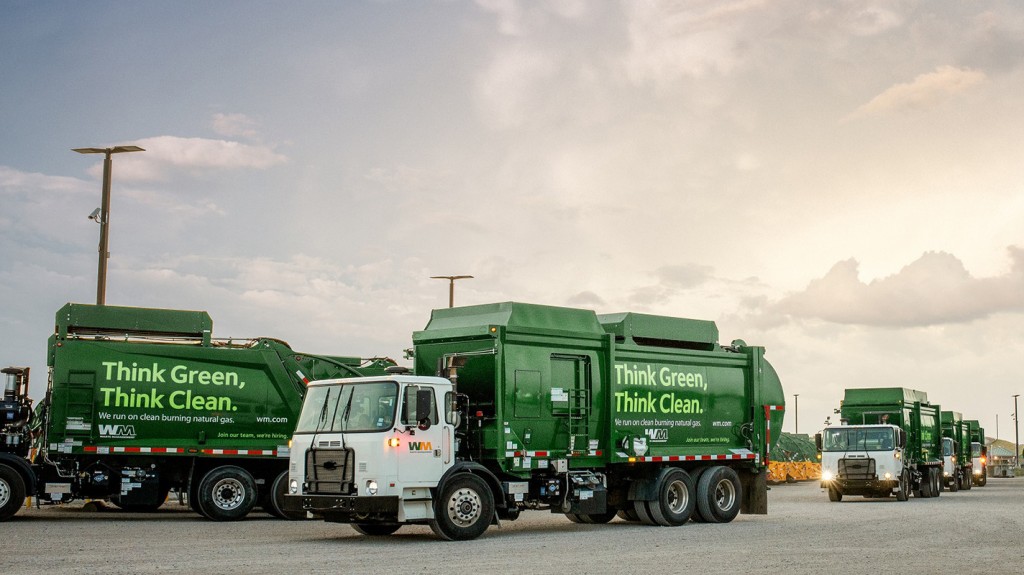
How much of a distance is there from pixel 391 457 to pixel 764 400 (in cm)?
985

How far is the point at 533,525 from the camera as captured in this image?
22016 mm

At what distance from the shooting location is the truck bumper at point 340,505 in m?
16.6

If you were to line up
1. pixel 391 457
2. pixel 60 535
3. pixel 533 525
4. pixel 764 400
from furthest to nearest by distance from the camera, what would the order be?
pixel 764 400, pixel 533 525, pixel 60 535, pixel 391 457

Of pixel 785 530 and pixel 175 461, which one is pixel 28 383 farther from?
pixel 785 530

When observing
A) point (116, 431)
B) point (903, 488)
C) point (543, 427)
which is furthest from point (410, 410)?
point (903, 488)

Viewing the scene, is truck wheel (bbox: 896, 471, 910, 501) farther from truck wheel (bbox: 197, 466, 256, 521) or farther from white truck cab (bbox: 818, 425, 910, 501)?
truck wheel (bbox: 197, 466, 256, 521)

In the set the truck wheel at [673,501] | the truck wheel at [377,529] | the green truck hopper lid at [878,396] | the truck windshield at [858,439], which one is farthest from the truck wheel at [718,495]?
the green truck hopper lid at [878,396]

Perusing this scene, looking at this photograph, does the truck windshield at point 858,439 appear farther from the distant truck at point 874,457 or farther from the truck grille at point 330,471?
the truck grille at point 330,471

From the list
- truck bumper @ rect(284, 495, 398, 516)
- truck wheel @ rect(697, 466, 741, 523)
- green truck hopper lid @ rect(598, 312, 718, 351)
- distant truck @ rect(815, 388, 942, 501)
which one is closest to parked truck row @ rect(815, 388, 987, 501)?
distant truck @ rect(815, 388, 942, 501)

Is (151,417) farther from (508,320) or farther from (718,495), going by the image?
(718,495)

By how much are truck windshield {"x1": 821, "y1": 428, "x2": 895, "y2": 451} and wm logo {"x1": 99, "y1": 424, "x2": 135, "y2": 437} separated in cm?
2041

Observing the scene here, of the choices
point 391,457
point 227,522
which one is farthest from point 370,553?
point 227,522

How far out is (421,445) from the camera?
17.1m

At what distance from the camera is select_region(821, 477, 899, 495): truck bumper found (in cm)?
3338
